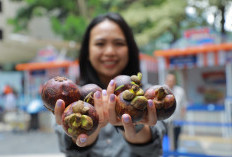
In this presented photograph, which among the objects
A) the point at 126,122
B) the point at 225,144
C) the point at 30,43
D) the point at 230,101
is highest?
the point at 30,43

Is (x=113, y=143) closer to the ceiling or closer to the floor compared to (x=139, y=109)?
closer to the floor

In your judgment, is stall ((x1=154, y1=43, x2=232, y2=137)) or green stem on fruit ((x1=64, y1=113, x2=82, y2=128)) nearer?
green stem on fruit ((x1=64, y1=113, x2=82, y2=128))

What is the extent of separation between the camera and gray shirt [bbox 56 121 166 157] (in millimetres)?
1479

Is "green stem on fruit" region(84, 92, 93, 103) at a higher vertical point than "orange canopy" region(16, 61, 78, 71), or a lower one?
lower

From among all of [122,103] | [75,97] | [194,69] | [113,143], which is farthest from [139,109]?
[194,69]

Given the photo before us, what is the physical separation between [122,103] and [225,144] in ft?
22.0

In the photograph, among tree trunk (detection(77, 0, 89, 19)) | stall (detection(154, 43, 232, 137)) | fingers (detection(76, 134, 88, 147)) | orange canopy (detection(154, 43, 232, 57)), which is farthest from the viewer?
tree trunk (detection(77, 0, 89, 19))

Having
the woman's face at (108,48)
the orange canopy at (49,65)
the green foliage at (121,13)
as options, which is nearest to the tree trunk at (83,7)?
the green foliage at (121,13)

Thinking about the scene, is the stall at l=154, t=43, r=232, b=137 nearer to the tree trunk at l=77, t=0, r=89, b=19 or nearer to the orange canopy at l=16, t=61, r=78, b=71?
the orange canopy at l=16, t=61, r=78, b=71

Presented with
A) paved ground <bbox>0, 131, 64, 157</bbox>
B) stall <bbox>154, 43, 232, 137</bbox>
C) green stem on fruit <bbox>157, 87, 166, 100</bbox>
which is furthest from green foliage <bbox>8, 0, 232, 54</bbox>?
green stem on fruit <bbox>157, 87, 166, 100</bbox>

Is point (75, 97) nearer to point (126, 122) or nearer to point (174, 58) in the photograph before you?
point (126, 122)

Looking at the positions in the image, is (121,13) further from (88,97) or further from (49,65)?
(88,97)

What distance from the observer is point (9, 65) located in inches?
606

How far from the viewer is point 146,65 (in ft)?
32.2
